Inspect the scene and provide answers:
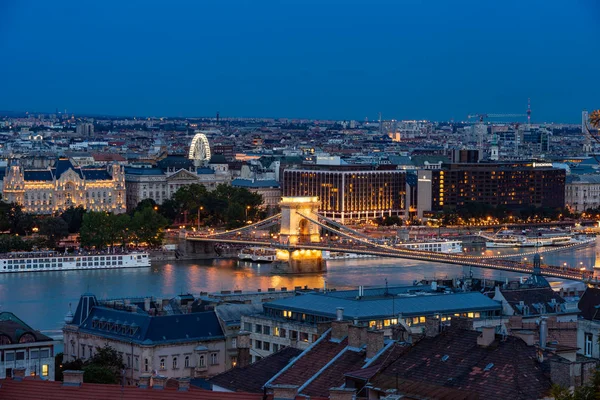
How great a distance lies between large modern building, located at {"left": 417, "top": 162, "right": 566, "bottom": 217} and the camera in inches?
1886

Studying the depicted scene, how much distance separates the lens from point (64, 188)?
43250mm

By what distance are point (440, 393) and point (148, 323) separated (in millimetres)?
6751

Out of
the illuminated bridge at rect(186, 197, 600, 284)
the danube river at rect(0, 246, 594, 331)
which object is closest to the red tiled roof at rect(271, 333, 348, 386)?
the danube river at rect(0, 246, 594, 331)

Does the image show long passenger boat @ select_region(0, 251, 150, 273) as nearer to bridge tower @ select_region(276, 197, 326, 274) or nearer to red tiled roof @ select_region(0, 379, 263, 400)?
bridge tower @ select_region(276, 197, 326, 274)

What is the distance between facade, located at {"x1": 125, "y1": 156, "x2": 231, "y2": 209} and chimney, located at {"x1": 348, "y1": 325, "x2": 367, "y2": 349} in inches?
1426

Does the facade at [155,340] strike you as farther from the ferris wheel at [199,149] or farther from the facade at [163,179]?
the ferris wheel at [199,149]

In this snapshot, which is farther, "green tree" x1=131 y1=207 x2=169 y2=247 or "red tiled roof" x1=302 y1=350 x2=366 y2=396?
"green tree" x1=131 y1=207 x2=169 y2=247

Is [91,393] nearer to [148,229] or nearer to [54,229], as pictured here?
[148,229]

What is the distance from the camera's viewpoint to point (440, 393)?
8.34 meters

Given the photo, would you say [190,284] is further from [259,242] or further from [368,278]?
[259,242]

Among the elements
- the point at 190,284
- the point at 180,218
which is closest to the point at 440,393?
the point at 190,284

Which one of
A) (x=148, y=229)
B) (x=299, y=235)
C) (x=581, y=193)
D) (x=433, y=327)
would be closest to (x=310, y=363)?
(x=433, y=327)

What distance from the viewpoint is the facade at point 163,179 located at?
46156 mm

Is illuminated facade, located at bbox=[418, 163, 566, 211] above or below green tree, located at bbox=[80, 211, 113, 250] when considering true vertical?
above
